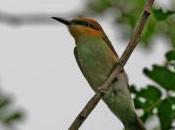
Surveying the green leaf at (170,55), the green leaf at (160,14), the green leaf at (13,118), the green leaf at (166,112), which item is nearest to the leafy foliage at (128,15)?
the green leaf at (160,14)

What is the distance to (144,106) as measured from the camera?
3389 millimetres

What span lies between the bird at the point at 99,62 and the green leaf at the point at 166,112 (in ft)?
0.66

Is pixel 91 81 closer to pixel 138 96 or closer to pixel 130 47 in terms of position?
pixel 138 96

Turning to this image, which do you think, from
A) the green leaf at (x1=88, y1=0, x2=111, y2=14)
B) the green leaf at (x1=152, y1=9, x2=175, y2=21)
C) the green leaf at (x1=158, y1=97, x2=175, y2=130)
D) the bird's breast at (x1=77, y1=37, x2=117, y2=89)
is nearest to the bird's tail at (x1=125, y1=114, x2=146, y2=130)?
the green leaf at (x1=158, y1=97, x2=175, y2=130)

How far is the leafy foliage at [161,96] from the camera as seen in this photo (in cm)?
331

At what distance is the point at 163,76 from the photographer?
11.1 ft

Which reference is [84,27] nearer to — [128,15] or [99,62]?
[99,62]

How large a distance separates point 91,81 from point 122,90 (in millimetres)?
186

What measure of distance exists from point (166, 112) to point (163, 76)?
196mm

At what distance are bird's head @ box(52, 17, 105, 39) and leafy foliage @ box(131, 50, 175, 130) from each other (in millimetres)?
396

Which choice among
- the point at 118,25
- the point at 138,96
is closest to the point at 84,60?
the point at 138,96

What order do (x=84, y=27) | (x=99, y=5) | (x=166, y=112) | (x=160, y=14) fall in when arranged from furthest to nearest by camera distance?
(x=99, y=5), (x=84, y=27), (x=160, y=14), (x=166, y=112)

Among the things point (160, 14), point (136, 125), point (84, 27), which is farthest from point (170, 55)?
point (84, 27)

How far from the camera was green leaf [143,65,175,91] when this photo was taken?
3.37 m
